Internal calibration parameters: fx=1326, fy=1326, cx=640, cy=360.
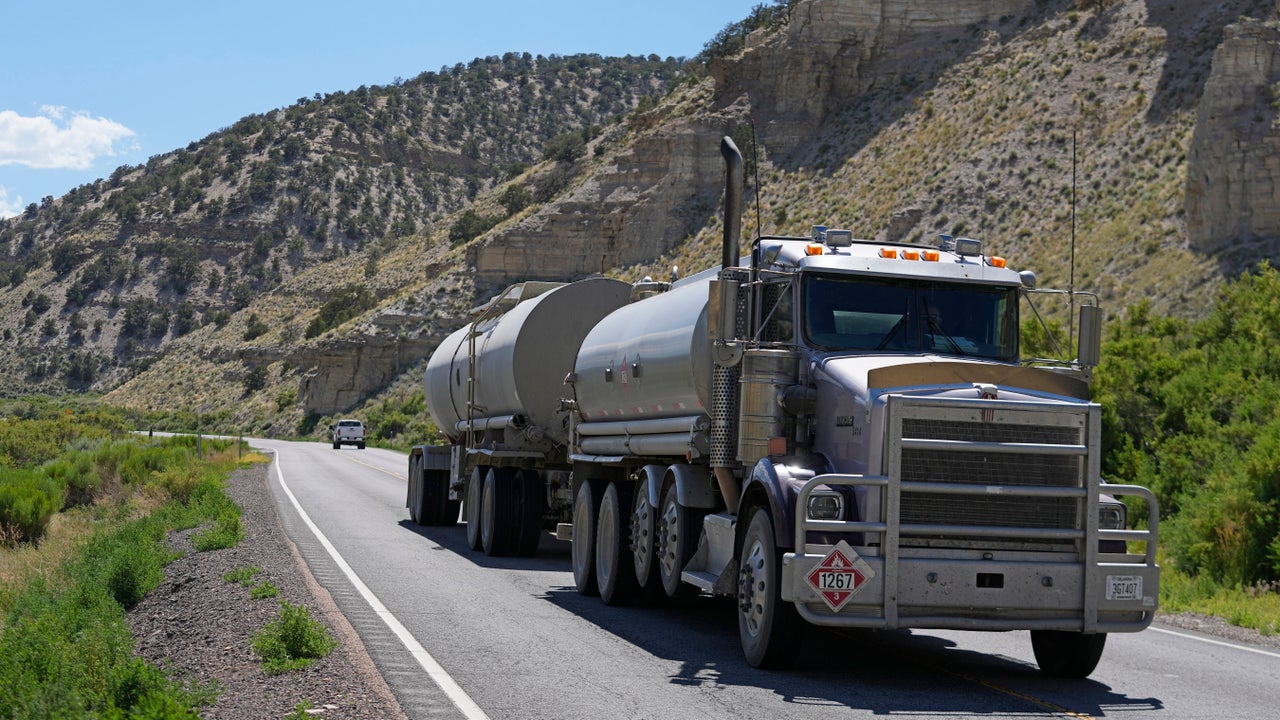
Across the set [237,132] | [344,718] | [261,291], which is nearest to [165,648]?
[344,718]

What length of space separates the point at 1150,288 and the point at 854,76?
36.3 meters

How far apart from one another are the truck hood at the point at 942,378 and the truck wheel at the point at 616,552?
3941 millimetres

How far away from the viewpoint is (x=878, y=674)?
9.59 m

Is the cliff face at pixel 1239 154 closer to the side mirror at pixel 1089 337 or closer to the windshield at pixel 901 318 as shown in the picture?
the side mirror at pixel 1089 337

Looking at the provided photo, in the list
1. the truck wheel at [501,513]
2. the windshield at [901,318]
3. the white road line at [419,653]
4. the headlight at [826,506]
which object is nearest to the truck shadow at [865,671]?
the headlight at [826,506]

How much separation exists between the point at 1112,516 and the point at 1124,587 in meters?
0.57

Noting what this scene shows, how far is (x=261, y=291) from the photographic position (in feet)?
362

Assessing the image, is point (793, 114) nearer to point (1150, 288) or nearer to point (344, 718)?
point (1150, 288)

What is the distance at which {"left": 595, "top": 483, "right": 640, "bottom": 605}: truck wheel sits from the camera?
13078mm

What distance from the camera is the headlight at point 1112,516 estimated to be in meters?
9.21

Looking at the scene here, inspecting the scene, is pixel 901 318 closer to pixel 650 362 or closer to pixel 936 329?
pixel 936 329

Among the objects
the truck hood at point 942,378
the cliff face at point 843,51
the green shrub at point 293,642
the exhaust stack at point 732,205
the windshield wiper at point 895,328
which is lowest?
the green shrub at point 293,642

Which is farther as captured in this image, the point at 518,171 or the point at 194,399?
the point at 518,171

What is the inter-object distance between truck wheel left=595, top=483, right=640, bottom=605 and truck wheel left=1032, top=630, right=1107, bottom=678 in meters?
4.36
